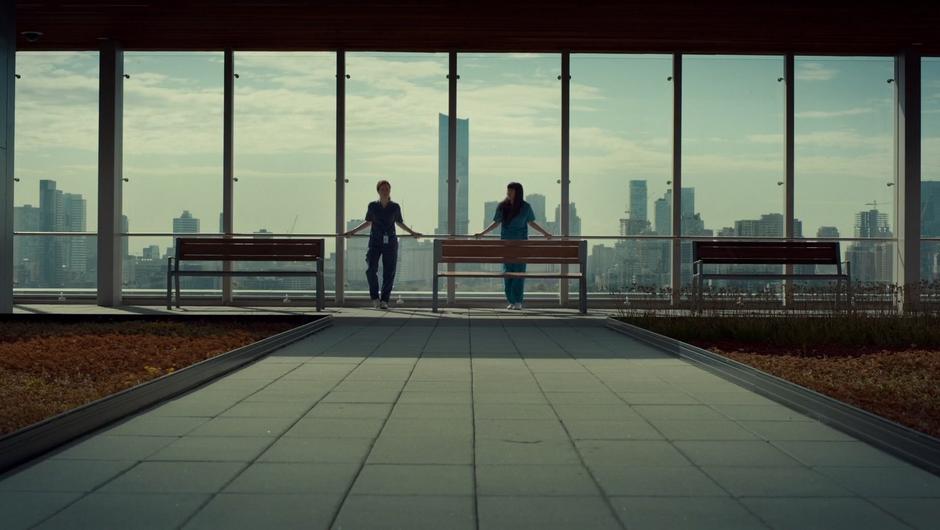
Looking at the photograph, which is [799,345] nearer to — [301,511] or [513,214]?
[301,511]

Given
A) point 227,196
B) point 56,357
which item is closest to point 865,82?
point 227,196

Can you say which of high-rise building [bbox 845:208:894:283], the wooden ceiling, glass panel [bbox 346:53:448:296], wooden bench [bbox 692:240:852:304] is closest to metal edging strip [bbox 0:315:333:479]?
the wooden ceiling

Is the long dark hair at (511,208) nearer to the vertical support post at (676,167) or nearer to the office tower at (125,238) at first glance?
the vertical support post at (676,167)

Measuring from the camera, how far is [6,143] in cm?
1030

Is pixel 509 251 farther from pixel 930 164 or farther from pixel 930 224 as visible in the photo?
pixel 930 164

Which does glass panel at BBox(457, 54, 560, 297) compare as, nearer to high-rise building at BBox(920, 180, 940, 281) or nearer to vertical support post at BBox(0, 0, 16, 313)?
high-rise building at BBox(920, 180, 940, 281)

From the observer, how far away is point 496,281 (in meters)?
13.9

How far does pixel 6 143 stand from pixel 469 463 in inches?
357

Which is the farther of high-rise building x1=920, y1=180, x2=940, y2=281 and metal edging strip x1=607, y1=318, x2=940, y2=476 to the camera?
high-rise building x1=920, y1=180, x2=940, y2=281

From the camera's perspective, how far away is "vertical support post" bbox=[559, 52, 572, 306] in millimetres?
13828

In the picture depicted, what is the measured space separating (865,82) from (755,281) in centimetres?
416

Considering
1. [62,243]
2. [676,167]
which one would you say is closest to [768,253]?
[676,167]

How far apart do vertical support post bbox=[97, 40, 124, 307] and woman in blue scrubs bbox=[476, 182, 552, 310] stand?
5785mm

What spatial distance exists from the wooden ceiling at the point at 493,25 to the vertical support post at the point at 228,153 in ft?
1.38
